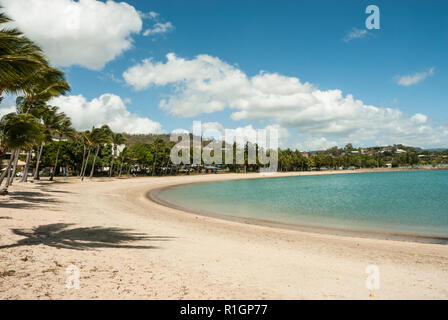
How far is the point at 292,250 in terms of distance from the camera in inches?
431

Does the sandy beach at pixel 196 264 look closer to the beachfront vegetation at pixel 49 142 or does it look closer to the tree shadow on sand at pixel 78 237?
the tree shadow on sand at pixel 78 237

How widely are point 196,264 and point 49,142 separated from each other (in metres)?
44.2

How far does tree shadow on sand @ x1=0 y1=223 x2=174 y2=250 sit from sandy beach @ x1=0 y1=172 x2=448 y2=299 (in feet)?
0.11

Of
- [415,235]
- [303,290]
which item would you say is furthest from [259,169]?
[303,290]

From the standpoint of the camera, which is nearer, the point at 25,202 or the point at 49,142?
the point at 25,202

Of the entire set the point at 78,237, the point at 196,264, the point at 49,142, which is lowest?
the point at 196,264

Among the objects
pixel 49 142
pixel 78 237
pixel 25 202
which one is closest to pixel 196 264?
pixel 78 237

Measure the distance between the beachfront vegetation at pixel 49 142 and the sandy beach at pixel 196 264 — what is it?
4648 millimetres

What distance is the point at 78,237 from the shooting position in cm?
1037

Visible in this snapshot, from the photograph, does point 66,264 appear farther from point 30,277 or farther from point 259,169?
point 259,169

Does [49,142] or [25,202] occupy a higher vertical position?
[49,142]

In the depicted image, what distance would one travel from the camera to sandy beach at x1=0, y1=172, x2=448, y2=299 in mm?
5848

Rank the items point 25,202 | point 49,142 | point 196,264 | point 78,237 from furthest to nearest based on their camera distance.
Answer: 1. point 49,142
2. point 25,202
3. point 78,237
4. point 196,264

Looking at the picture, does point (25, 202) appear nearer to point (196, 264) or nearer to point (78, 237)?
point (78, 237)
